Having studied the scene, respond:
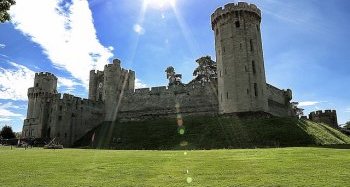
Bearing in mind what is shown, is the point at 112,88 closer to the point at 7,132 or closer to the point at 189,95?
the point at 189,95

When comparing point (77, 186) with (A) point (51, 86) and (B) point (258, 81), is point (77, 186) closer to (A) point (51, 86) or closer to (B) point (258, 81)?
(B) point (258, 81)

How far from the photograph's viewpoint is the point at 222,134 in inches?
1374

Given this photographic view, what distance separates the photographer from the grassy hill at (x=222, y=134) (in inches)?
1233

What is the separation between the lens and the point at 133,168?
13.1 m

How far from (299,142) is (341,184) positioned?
21961 mm


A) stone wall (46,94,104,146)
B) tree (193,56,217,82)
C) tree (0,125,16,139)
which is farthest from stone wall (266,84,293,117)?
tree (0,125,16,139)

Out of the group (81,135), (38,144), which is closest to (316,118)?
A: (81,135)

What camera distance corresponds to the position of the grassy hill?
3133 centimetres

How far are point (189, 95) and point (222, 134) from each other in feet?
65.9

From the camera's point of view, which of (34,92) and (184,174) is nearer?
(184,174)

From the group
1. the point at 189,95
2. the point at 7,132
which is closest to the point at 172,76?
the point at 189,95

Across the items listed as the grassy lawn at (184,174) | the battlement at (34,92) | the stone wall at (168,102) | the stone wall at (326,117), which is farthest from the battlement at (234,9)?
the battlement at (34,92)

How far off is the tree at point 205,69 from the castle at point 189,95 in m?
13.5

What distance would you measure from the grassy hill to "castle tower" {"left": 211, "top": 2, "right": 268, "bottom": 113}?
376 centimetres
